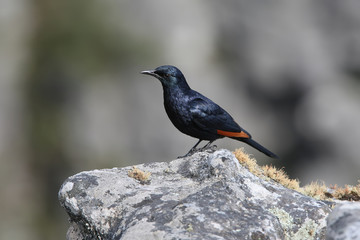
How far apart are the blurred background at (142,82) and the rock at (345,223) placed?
13.6 m

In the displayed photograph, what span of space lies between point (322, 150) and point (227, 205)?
1336cm

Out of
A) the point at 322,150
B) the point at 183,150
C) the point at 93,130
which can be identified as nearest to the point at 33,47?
the point at 93,130

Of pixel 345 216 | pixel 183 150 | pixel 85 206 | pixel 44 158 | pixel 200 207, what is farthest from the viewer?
pixel 44 158

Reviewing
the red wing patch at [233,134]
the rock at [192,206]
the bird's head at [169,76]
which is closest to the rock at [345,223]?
the rock at [192,206]

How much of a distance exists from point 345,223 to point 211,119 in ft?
12.7

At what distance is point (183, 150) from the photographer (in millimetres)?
16922

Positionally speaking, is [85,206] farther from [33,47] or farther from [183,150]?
→ [33,47]

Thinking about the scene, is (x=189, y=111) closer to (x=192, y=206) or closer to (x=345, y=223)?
(x=192, y=206)

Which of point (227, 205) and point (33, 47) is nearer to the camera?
point (227, 205)

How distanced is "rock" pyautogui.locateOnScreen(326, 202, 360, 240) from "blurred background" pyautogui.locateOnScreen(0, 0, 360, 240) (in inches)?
534

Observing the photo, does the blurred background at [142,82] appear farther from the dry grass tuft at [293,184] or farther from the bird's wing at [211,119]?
the dry grass tuft at [293,184]

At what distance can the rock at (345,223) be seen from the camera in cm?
332

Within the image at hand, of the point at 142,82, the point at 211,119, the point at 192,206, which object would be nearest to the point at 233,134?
the point at 211,119

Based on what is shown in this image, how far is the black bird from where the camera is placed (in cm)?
704
